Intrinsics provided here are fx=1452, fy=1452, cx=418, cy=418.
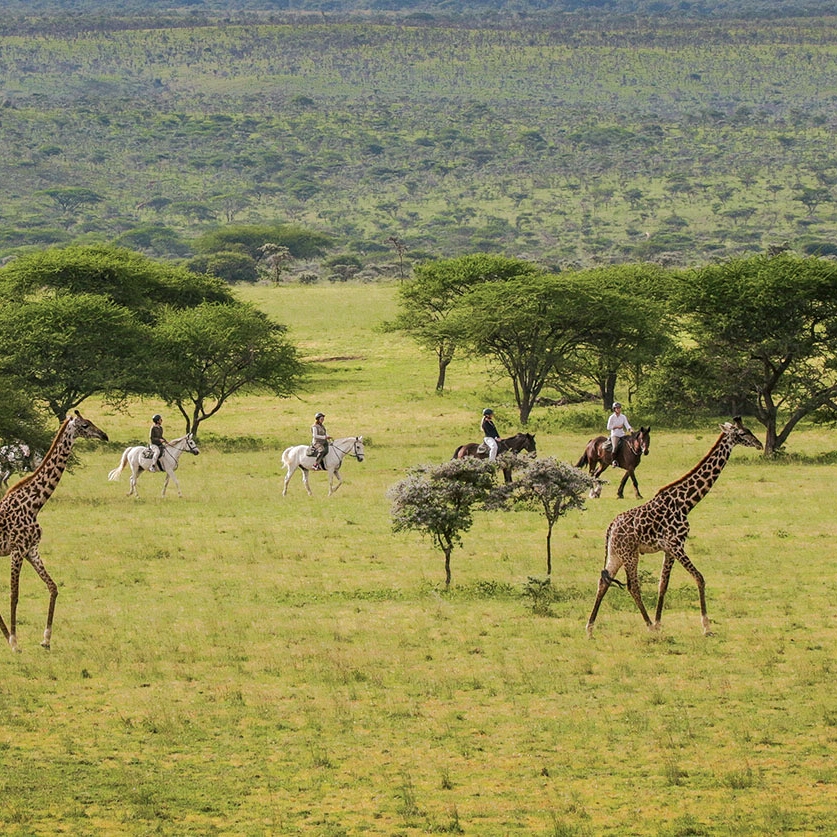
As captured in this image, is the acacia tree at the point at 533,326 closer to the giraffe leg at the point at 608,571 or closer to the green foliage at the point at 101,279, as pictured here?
the green foliage at the point at 101,279

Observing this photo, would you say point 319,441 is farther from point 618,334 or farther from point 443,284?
point 443,284

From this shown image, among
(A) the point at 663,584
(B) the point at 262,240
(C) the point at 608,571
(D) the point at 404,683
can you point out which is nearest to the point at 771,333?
(A) the point at 663,584

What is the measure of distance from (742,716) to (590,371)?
39.3 meters

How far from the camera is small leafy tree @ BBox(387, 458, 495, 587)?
82.9ft

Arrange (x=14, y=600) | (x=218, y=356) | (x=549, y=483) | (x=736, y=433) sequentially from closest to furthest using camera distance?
(x=14, y=600) → (x=736, y=433) → (x=549, y=483) → (x=218, y=356)

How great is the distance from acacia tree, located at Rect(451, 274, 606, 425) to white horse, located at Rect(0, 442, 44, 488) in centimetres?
2120

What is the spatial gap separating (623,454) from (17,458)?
14993 mm

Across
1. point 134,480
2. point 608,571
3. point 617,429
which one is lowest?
point 134,480

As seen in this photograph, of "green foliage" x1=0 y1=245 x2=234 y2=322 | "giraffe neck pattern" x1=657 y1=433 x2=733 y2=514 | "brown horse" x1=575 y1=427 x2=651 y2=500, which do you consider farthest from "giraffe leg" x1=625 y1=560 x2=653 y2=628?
"green foliage" x1=0 y1=245 x2=234 y2=322

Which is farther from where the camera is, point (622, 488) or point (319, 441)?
point (319, 441)

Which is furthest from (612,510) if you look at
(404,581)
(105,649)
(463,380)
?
(463,380)

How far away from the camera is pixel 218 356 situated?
5206 cm

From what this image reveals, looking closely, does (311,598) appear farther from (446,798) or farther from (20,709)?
(446,798)

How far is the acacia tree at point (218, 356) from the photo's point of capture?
2014 inches
